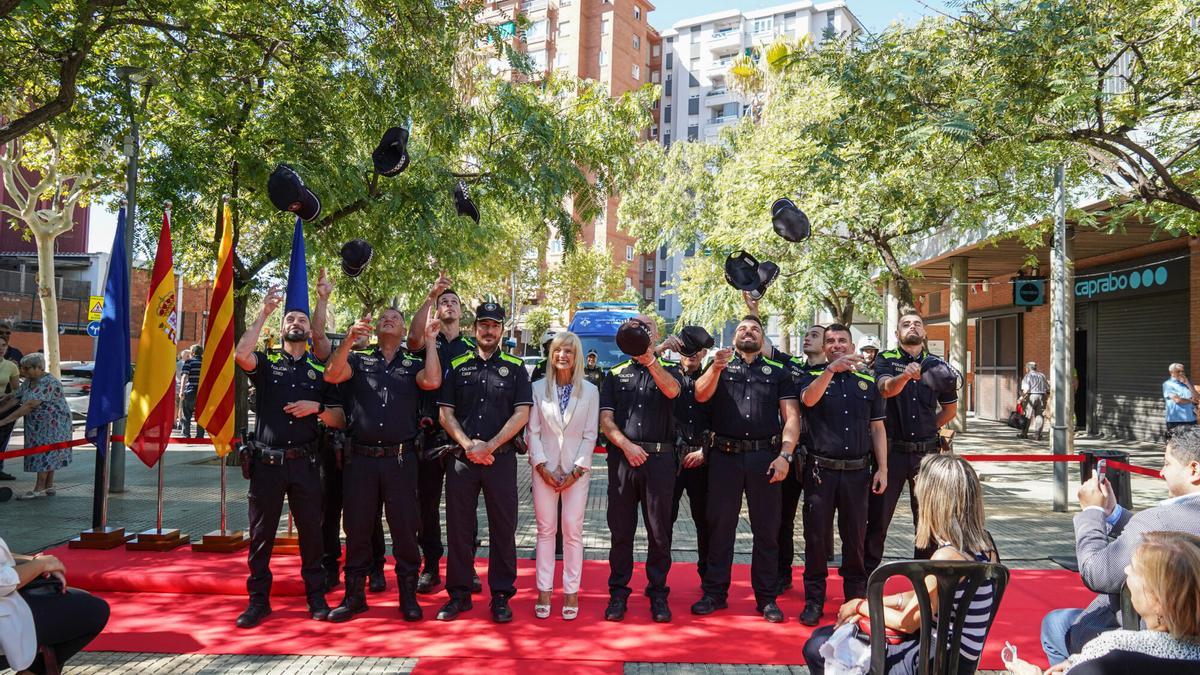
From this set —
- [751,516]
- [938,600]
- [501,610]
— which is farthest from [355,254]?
[938,600]

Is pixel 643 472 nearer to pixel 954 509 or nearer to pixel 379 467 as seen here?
pixel 379 467

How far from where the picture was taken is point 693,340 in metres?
5.73

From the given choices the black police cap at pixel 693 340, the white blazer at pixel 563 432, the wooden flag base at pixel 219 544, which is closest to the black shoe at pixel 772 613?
the white blazer at pixel 563 432

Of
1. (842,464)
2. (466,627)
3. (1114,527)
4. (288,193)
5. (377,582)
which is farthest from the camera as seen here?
(288,193)

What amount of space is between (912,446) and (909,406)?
1.00 feet

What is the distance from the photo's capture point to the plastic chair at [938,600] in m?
2.83

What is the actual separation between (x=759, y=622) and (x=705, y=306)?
18.4 metres

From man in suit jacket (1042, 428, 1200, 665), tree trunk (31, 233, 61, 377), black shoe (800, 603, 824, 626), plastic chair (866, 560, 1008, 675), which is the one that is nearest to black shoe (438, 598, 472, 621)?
black shoe (800, 603, 824, 626)

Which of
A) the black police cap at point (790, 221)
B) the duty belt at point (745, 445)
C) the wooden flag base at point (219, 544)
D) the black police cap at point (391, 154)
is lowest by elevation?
the wooden flag base at point (219, 544)

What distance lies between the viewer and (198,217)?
10.9 meters

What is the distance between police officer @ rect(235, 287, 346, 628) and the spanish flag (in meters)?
1.95

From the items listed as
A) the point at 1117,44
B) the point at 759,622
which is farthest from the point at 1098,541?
the point at 1117,44

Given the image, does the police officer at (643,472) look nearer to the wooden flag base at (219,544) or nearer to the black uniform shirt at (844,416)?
the black uniform shirt at (844,416)

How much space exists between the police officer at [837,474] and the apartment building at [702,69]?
56.7 metres
